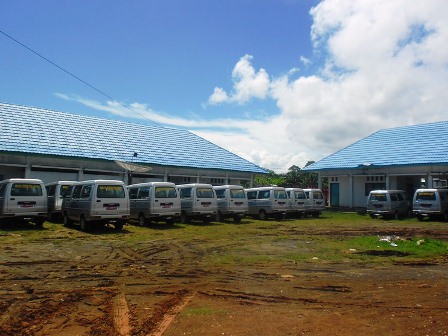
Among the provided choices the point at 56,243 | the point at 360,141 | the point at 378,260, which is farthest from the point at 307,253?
the point at 360,141

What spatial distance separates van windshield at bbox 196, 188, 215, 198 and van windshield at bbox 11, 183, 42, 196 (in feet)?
23.0

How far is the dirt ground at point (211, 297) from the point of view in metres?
5.36

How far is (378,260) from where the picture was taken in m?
10.6

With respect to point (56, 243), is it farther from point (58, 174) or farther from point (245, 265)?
point (58, 174)

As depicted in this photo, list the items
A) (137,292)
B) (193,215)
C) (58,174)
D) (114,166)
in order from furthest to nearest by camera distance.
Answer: (114,166)
(58,174)
(193,215)
(137,292)

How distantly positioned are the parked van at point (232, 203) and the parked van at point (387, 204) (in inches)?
353

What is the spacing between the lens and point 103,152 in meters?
26.8

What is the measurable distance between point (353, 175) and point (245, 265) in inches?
1030

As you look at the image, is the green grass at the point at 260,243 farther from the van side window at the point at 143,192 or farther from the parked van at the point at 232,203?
the parked van at the point at 232,203

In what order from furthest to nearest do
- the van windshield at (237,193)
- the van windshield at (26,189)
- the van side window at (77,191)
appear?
the van windshield at (237,193) → the van side window at (77,191) → the van windshield at (26,189)

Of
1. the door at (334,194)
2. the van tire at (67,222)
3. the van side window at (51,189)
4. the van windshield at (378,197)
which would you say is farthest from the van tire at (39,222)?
the door at (334,194)

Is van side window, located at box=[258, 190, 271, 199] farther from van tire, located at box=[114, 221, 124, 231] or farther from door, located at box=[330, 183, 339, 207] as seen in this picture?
door, located at box=[330, 183, 339, 207]

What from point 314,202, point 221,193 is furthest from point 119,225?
point 314,202

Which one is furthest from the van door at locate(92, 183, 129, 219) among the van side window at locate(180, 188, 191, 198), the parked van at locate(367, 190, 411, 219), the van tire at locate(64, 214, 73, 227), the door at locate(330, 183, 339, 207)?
the door at locate(330, 183, 339, 207)
